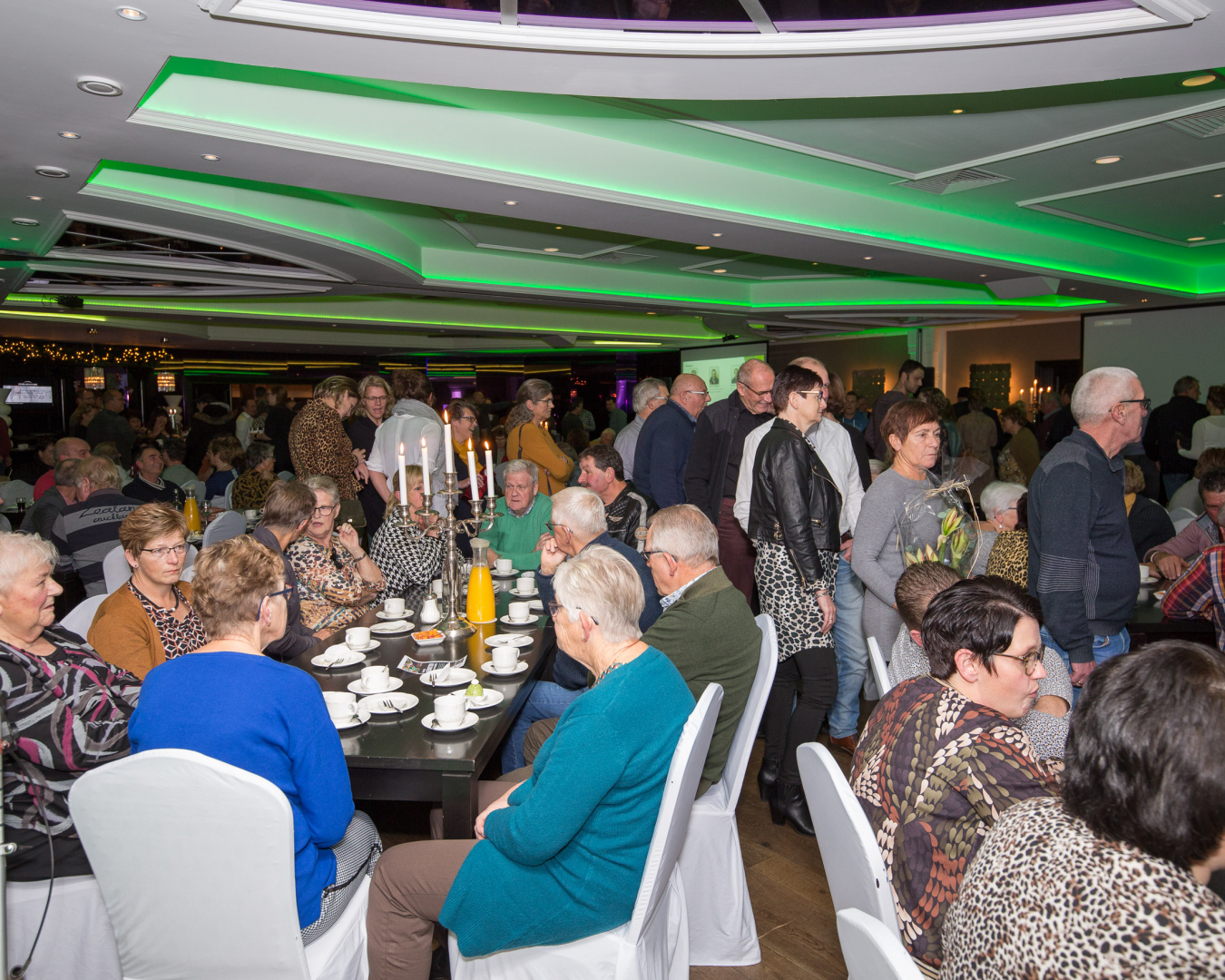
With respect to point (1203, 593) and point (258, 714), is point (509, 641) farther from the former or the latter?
point (1203, 593)

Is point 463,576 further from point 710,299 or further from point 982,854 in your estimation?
point 710,299

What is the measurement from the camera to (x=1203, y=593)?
296 cm

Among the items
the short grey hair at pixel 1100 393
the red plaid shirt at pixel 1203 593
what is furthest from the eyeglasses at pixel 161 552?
the red plaid shirt at pixel 1203 593

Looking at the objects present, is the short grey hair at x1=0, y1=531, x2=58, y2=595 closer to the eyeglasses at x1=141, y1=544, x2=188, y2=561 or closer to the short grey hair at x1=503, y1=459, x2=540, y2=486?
the eyeglasses at x1=141, y1=544, x2=188, y2=561

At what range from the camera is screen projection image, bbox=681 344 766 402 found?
1352cm

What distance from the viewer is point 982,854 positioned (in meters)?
1.12

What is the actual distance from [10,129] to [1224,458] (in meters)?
5.49

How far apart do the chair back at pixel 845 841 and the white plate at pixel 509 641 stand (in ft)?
4.57

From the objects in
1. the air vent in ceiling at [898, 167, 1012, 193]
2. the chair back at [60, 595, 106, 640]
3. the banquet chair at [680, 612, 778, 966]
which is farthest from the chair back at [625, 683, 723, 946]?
the air vent in ceiling at [898, 167, 1012, 193]

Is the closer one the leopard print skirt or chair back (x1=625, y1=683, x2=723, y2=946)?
chair back (x1=625, y1=683, x2=723, y2=946)

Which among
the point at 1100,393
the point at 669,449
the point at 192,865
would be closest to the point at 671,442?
the point at 669,449

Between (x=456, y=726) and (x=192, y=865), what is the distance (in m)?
0.66

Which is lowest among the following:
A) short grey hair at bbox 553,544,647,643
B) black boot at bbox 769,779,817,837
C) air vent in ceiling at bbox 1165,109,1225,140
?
black boot at bbox 769,779,817,837

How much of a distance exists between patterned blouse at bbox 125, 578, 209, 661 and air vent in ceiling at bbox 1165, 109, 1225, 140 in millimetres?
4954
